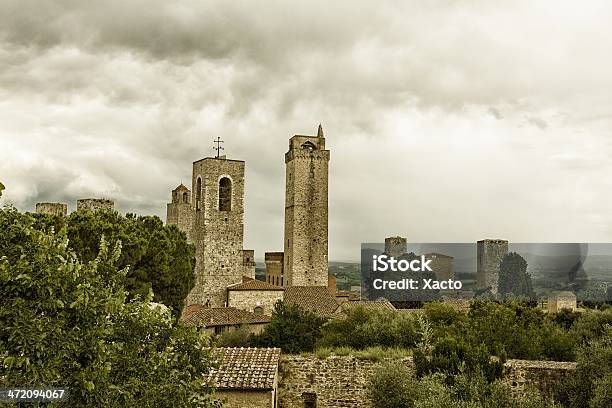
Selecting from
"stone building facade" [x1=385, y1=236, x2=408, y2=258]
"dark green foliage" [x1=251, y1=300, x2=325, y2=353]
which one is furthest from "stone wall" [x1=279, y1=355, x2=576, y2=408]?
"stone building facade" [x1=385, y1=236, x2=408, y2=258]

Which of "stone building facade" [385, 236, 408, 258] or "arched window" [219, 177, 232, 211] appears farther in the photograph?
"stone building facade" [385, 236, 408, 258]

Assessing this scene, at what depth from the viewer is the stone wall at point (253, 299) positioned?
142 feet

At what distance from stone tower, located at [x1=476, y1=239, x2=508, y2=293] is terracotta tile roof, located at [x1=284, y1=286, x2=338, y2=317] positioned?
16940 millimetres

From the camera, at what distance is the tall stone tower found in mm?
59625

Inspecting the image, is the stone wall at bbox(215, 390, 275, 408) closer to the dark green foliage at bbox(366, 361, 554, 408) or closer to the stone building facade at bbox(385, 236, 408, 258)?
the dark green foliage at bbox(366, 361, 554, 408)

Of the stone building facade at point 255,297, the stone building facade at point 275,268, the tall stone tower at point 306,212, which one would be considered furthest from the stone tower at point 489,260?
the stone building facade at point 255,297

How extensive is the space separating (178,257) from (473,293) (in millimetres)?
35888

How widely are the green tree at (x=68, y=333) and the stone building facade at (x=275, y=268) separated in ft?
176

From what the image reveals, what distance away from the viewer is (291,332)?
2734 cm

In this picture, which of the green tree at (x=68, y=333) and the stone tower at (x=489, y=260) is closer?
the green tree at (x=68, y=333)

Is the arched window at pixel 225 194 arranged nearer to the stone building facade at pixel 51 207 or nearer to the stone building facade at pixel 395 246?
the stone building facade at pixel 51 207

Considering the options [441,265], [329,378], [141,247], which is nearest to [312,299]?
[441,265]

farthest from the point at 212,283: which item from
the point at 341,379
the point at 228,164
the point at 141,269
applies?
the point at 341,379

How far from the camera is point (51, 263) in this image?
25.7 feet
